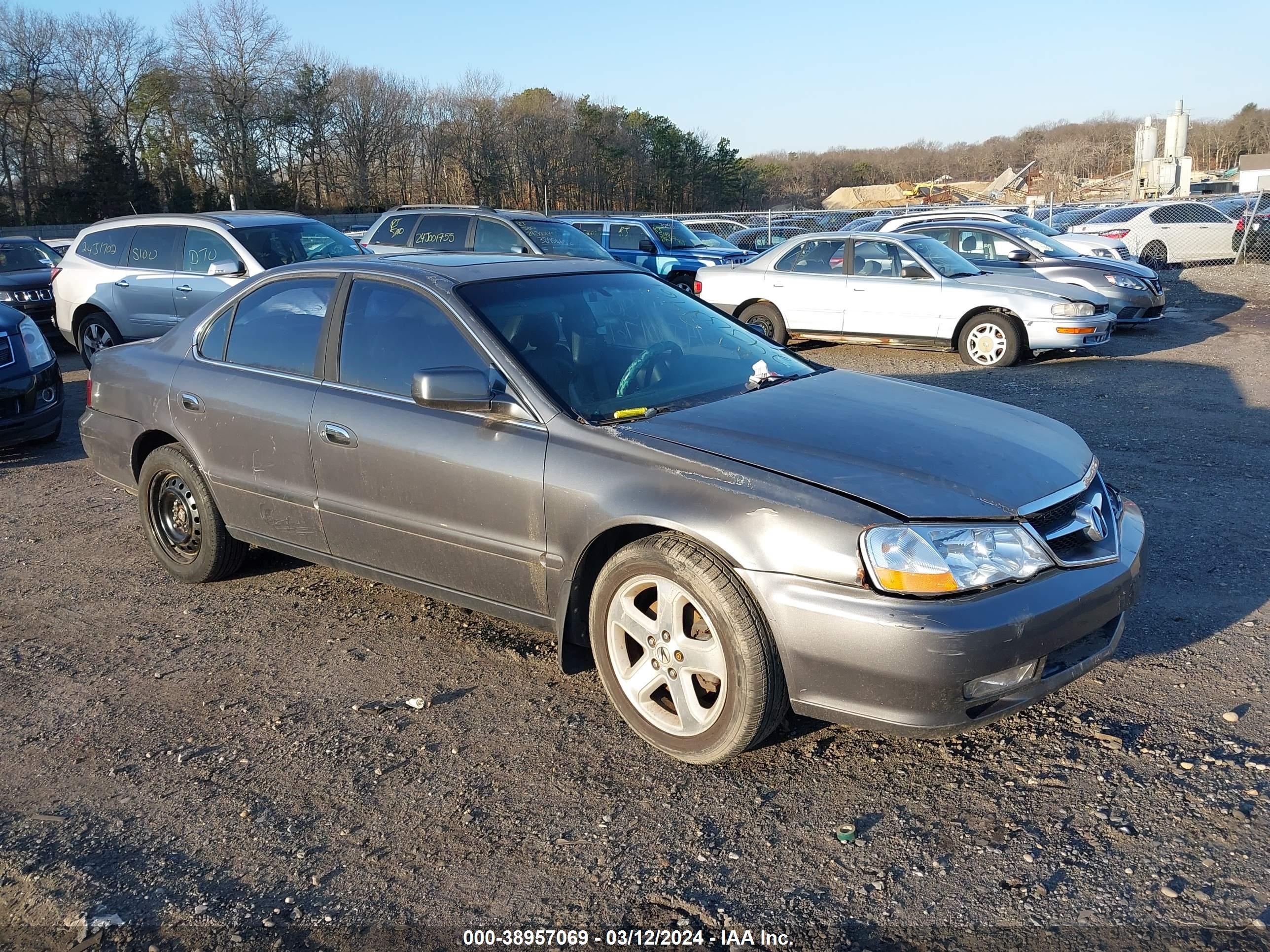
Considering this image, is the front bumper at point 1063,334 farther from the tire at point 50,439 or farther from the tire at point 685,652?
the tire at point 50,439

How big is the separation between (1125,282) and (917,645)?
41.0 feet

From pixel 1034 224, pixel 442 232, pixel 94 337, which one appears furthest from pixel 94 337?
pixel 1034 224


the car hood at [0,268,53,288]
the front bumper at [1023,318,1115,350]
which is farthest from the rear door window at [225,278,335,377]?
the car hood at [0,268,53,288]

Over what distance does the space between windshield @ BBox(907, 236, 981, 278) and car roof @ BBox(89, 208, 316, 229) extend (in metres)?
6.93

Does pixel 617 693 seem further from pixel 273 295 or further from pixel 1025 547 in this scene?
pixel 273 295

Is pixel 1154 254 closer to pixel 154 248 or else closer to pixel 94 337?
pixel 154 248

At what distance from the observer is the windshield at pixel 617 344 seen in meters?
3.97

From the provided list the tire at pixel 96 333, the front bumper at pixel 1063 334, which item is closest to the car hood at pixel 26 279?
the tire at pixel 96 333

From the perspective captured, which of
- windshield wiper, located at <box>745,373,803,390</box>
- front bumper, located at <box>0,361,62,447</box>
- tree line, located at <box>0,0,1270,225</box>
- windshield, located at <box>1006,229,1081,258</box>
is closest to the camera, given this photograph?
windshield wiper, located at <box>745,373,803,390</box>

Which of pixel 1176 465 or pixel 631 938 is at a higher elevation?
pixel 1176 465

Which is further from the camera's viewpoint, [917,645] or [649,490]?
[649,490]

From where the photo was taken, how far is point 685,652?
11.0ft

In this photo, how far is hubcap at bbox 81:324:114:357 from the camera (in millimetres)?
11867

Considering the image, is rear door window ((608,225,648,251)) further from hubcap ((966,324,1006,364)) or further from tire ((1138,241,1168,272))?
tire ((1138,241,1168,272))
